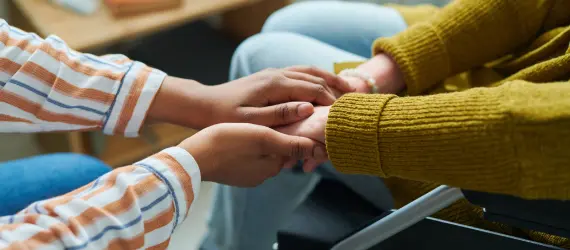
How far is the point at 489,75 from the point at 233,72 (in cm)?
41

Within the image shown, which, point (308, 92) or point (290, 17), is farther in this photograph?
point (290, 17)

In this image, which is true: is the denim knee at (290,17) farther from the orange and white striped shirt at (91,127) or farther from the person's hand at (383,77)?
the orange and white striped shirt at (91,127)

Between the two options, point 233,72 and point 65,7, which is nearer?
point 233,72

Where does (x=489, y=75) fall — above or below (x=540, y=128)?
below

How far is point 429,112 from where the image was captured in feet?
1.98

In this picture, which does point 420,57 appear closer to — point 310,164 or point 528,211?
point 310,164

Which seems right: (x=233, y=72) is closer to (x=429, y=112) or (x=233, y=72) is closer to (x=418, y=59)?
(x=418, y=59)

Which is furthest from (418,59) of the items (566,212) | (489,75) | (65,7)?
(65,7)

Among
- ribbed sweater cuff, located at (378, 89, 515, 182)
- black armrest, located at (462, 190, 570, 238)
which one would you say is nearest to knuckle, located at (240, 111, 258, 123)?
ribbed sweater cuff, located at (378, 89, 515, 182)

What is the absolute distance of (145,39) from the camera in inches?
67.9

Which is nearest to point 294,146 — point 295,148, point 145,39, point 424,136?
point 295,148

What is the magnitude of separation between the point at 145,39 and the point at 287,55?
0.93 meters

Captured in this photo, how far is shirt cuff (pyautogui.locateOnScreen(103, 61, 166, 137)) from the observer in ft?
2.54

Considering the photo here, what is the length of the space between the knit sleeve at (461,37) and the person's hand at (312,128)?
155 mm
